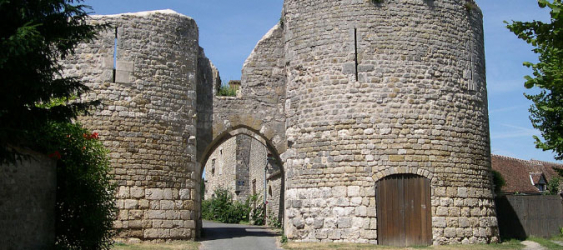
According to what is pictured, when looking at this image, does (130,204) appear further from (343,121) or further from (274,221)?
(274,221)

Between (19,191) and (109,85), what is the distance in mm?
5479

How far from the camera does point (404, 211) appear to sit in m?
13.4

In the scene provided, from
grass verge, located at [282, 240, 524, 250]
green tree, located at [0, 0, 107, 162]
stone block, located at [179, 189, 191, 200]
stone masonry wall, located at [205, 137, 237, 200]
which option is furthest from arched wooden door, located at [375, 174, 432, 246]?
stone masonry wall, located at [205, 137, 237, 200]

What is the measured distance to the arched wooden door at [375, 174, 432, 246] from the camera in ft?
43.8

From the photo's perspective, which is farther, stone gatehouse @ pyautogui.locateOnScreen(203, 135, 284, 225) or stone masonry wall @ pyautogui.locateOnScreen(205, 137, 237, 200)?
stone masonry wall @ pyautogui.locateOnScreen(205, 137, 237, 200)

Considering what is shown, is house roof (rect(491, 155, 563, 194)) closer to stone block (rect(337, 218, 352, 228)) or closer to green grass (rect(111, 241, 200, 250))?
stone block (rect(337, 218, 352, 228))

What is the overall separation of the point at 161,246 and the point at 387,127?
5.52 m

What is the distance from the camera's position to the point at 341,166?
13656mm

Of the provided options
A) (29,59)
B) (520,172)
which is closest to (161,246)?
(29,59)

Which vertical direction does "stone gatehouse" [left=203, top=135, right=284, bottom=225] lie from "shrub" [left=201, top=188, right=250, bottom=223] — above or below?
above

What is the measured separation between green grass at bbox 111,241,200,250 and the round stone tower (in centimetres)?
232

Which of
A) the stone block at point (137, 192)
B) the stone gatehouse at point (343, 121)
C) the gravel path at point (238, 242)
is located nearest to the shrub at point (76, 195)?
the stone gatehouse at point (343, 121)

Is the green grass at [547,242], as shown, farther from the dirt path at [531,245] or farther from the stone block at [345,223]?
the stone block at [345,223]

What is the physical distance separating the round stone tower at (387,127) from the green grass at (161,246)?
2.32 metres
